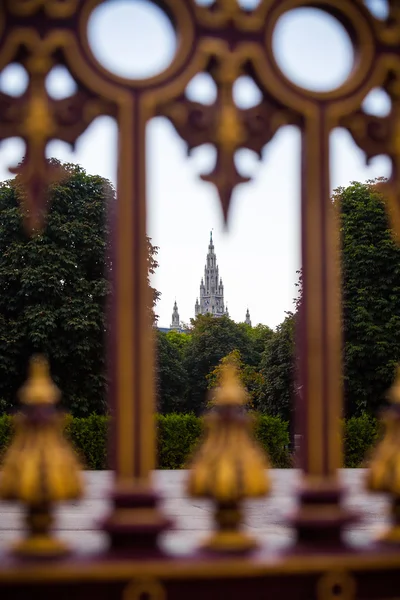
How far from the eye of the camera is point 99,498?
32.5 ft

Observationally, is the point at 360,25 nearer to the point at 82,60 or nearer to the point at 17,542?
the point at 82,60

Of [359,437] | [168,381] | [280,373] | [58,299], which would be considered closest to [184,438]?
[359,437]

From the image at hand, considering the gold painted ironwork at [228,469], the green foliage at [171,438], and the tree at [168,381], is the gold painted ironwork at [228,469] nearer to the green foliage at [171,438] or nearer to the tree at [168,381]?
the green foliage at [171,438]

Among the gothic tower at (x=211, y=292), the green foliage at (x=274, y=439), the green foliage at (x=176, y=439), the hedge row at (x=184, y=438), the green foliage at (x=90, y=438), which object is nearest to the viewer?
the green foliage at (x=90, y=438)

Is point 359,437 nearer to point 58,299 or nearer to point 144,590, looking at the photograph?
point 58,299

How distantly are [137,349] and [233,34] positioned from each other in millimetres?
1091

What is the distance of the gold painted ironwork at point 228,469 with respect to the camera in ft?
8.23

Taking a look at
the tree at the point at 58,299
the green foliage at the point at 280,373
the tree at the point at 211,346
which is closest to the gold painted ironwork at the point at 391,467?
the tree at the point at 58,299

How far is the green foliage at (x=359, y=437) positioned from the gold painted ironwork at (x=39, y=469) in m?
17.6

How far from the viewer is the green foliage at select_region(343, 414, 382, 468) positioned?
1970 centimetres

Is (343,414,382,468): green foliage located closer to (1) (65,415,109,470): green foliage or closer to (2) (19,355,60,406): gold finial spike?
(1) (65,415,109,470): green foliage

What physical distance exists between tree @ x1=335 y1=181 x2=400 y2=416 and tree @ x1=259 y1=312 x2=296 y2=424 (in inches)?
117

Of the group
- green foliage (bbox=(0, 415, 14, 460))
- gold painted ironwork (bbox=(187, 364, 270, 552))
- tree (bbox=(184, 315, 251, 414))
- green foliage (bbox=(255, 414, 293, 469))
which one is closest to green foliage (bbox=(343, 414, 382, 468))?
green foliage (bbox=(255, 414, 293, 469))

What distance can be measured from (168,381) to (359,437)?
12.4 m
